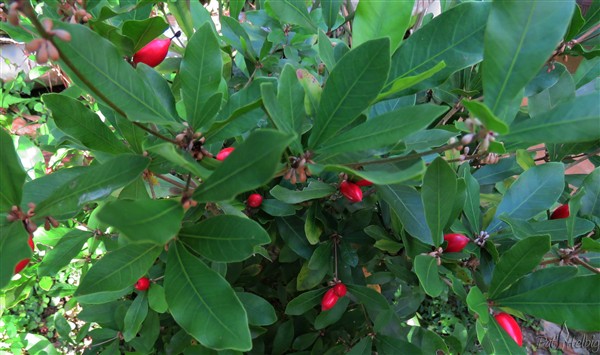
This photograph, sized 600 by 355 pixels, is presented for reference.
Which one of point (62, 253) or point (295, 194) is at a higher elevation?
point (295, 194)

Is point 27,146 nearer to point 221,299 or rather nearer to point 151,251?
point 151,251

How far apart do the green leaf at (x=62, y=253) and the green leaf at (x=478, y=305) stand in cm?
68

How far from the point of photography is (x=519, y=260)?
1.95ft

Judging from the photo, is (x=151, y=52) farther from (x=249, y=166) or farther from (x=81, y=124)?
(x=249, y=166)

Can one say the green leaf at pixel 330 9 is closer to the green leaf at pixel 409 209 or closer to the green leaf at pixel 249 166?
the green leaf at pixel 409 209

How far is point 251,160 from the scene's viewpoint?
1.16 ft

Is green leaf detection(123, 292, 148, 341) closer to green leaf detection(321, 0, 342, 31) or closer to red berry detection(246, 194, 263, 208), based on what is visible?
red berry detection(246, 194, 263, 208)

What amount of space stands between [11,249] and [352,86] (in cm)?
38

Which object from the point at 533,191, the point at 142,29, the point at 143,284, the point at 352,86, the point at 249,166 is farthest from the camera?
the point at 143,284

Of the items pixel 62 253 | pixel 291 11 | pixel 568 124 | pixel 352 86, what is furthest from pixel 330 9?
pixel 62 253

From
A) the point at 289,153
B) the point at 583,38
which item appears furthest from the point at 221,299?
the point at 583,38

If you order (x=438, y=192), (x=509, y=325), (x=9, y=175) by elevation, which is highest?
(x=9, y=175)

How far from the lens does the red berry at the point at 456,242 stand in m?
0.67

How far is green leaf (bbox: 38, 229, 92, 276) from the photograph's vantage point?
0.75m
